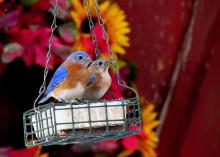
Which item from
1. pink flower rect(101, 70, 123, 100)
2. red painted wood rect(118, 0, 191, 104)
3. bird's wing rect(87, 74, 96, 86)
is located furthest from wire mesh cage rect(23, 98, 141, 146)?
red painted wood rect(118, 0, 191, 104)

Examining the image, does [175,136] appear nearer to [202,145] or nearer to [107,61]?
[202,145]

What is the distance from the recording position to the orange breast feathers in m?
2.74

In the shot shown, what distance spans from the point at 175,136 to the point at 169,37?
58cm

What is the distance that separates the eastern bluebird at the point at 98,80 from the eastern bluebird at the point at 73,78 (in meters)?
0.02

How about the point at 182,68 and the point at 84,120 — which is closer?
the point at 84,120

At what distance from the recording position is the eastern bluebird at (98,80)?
107 inches

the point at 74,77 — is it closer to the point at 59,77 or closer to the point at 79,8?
the point at 59,77

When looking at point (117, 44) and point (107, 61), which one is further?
point (117, 44)

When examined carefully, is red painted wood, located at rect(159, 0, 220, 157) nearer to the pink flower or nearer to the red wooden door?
the red wooden door

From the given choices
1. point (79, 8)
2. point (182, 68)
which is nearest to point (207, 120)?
point (182, 68)

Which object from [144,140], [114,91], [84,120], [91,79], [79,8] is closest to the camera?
[84,120]

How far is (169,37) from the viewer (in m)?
4.46

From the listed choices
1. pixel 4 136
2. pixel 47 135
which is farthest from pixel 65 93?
pixel 4 136

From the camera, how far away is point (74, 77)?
276 cm
